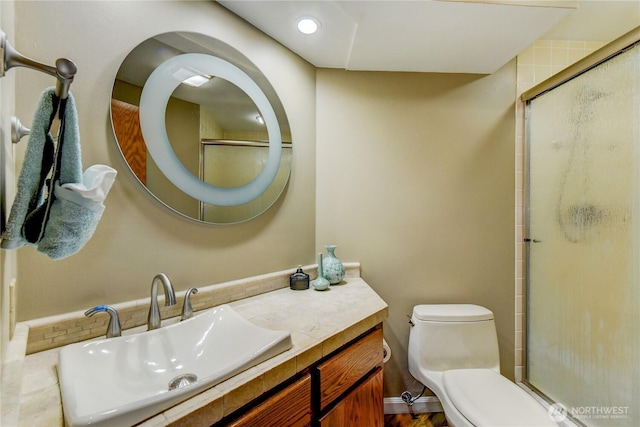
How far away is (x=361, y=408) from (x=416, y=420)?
888mm

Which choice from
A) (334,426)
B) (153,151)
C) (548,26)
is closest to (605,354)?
(334,426)

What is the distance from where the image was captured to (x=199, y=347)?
816 mm

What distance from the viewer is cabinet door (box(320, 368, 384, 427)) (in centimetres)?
85

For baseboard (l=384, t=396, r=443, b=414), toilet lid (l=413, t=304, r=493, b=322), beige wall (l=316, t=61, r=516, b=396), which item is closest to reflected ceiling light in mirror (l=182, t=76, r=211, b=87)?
beige wall (l=316, t=61, r=516, b=396)

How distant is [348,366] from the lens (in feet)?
2.94

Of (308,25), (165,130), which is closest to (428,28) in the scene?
(308,25)

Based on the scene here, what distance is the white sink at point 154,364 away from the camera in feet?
1.57

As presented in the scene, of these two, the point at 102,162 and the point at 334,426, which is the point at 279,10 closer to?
the point at 102,162

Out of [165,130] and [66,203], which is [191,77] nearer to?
[165,130]

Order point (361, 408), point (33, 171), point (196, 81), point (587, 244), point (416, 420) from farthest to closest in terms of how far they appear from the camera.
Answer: point (416, 420)
point (587, 244)
point (196, 81)
point (361, 408)
point (33, 171)

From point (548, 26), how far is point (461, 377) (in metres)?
1.74

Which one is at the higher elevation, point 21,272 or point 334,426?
point 21,272

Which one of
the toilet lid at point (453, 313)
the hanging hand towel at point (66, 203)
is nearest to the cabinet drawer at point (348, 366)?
the toilet lid at point (453, 313)

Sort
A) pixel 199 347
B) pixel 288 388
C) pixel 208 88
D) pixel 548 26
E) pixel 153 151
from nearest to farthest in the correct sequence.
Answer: pixel 288 388, pixel 199 347, pixel 153 151, pixel 208 88, pixel 548 26
